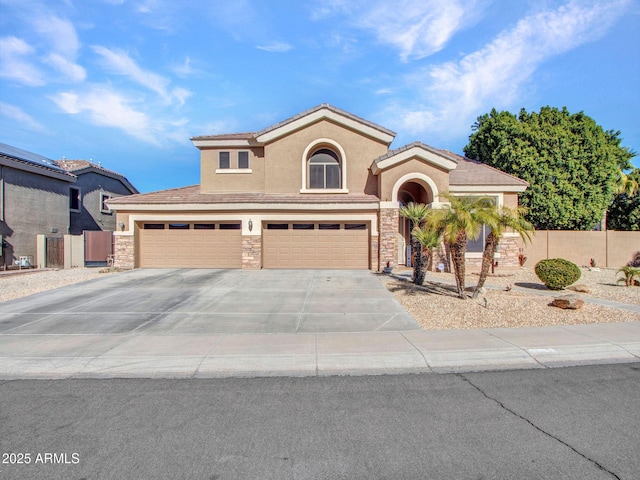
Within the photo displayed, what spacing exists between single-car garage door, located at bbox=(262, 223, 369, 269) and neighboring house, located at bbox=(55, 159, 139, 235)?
13389 millimetres

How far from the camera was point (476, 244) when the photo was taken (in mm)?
18172

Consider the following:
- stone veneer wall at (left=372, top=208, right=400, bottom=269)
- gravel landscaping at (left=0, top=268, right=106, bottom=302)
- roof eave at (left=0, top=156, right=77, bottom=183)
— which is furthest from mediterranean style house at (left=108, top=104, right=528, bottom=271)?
roof eave at (left=0, top=156, right=77, bottom=183)

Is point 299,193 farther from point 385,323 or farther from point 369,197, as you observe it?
point 385,323

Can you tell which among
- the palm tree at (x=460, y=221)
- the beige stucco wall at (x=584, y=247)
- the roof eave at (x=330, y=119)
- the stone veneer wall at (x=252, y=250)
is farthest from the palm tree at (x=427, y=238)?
the beige stucco wall at (x=584, y=247)

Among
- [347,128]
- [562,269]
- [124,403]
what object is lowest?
[124,403]

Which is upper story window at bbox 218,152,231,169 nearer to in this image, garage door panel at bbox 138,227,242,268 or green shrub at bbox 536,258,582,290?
garage door panel at bbox 138,227,242,268

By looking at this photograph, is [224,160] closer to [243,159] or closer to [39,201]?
[243,159]

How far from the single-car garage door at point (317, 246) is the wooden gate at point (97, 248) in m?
9.88

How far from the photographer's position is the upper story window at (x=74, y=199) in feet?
76.7

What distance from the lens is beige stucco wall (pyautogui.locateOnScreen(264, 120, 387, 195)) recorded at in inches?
728

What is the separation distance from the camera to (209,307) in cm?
962

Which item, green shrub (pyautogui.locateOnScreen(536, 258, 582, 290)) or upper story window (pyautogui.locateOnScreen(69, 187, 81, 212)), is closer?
green shrub (pyautogui.locateOnScreen(536, 258, 582, 290))

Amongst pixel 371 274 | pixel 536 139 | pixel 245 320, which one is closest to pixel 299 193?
pixel 371 274

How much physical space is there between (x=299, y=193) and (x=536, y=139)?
1496cm
